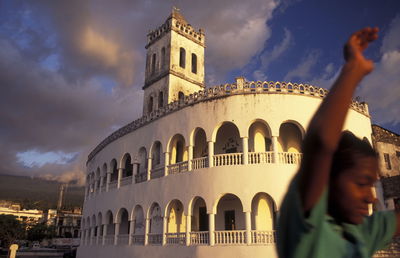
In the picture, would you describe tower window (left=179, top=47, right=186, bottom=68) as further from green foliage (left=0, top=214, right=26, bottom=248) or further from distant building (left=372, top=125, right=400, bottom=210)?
green foliage (left=0, top=214, right=26, bottom=248)

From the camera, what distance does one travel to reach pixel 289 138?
1817 centimetres

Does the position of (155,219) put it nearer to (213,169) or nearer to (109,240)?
(109,240)

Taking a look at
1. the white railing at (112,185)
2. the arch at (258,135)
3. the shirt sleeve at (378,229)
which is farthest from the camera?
the white railing at (112,185)

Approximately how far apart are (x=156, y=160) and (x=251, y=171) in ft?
27.7

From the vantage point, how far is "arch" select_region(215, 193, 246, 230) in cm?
1756

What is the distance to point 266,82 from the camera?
55.0 ft

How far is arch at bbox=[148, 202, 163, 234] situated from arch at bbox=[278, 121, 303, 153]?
27.3 feet

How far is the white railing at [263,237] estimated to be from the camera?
1455 cm

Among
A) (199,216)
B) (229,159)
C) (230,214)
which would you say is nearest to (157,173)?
(199,216)

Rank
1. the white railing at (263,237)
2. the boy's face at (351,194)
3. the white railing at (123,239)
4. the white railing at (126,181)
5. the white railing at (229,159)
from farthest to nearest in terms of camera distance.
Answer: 1. the white railing at (126,181)
2. the white railing at (123,239)
3. the white railing at (229,159)
4. the white railing at (263,237)
5. the boy's face at (351,194)

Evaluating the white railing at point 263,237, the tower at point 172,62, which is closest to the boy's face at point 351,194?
the white railing at point 263,237

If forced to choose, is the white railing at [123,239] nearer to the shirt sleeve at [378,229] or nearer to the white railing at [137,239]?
the white railing at [137,239]

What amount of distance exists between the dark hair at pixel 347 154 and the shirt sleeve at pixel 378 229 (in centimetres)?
33

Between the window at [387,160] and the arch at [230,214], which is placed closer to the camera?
the arch at [230,214]
